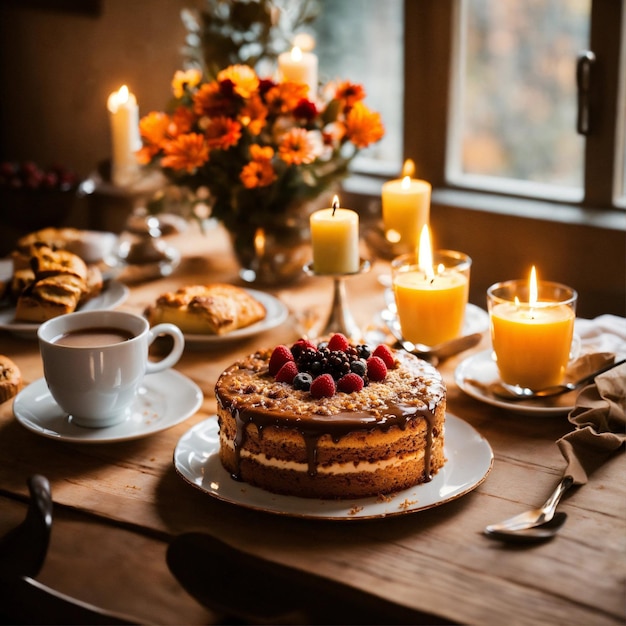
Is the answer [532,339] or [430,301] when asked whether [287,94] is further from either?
[532,339]

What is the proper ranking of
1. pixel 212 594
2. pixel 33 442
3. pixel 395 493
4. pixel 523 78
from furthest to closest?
pixel 523 78, pixel 33 442, pixel 395 493, pixel 212 594

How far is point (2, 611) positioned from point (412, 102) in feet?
6.94

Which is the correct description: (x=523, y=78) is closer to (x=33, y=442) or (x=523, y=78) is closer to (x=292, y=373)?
(x=292, y=373)

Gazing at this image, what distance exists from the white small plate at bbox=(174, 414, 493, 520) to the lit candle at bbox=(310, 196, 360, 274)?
0.47m

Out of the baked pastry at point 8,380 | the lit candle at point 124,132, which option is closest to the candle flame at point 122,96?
the lit candle at point 124,132

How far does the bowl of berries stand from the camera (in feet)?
7.94

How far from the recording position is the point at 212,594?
3.50 ft

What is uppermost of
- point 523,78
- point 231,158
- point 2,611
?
point 523,78

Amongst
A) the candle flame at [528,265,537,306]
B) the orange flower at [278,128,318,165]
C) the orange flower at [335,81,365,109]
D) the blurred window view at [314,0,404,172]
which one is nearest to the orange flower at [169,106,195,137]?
the orange flower at [278,128,318,165]

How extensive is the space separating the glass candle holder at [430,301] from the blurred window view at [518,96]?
995 millimetres

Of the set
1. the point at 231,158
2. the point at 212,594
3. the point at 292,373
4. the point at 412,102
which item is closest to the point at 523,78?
the point at 412,102

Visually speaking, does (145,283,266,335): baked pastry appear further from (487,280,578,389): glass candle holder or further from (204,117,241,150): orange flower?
(487,280,578,389): glass candle holder

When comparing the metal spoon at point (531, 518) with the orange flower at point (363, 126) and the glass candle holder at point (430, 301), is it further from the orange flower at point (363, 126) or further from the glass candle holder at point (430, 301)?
the orange flower at point (363, 126)

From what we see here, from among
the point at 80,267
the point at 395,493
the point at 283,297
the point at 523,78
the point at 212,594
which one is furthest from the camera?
the point at 523,78
